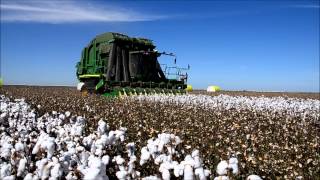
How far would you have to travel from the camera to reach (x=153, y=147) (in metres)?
5.43

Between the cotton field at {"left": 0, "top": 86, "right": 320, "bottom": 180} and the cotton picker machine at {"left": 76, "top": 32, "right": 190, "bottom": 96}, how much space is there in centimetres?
627

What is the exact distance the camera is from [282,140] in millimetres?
10508

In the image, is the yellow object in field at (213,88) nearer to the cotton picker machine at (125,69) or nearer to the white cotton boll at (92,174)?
the cotton picker machine at (125,69)

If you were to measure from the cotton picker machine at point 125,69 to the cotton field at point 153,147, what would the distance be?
6265mm

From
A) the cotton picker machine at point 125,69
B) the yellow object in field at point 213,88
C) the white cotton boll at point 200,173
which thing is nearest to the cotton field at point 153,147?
the white cotton boll at point 200,173

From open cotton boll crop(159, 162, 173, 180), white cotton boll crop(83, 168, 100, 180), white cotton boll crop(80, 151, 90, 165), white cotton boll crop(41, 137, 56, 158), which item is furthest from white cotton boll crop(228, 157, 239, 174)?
white cotton boll crop(41, 137, 56, 158)

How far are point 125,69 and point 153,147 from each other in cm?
1826

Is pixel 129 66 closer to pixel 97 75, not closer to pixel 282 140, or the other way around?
pixel 97 75

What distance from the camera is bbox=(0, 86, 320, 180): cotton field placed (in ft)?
15.0

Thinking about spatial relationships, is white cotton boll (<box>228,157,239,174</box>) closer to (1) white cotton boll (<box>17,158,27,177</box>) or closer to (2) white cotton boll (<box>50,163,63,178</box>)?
(2) white cotton boll (<box>50,163,63,178</box>)

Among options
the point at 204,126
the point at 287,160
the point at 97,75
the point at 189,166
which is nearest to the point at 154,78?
the point at 97,75

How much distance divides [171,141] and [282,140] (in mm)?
5361

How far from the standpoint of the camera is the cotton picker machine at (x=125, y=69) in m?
22.5

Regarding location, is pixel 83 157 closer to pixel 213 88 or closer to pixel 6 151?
pixel 6 151
